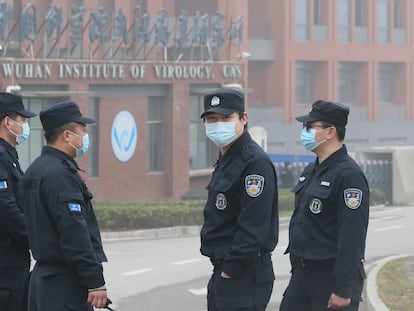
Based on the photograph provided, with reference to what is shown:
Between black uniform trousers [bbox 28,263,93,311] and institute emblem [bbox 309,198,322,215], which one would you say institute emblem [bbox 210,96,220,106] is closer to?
institute emblem [bbox 309,198,322,215]

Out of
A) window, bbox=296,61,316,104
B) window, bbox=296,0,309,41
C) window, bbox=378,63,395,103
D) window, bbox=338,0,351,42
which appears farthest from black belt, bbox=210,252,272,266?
window, bbox=378,63,395,103

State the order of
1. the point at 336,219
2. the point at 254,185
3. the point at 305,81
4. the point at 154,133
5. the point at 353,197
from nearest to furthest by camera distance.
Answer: the point at 254,185 → the point at 353,197 → the point at 336,219 → the point at 154,133 → the point at 305,81

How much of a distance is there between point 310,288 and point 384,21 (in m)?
56.0

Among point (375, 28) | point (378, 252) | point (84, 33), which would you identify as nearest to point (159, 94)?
point (84, 33)

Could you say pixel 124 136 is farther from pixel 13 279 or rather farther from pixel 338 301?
pixel 338 301

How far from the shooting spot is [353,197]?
7758 millimetres

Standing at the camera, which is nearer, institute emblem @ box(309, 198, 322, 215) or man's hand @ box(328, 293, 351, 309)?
man's hand @ box(328, 293, 351, 309)

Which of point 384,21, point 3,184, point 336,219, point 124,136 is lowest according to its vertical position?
point 124,136

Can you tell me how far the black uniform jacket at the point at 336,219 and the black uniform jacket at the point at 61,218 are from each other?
151 centimetres

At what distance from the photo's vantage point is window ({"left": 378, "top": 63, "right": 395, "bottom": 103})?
63312mm

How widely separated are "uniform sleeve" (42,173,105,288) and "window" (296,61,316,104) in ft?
167

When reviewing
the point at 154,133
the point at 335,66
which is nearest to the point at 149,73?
the point at 154,133

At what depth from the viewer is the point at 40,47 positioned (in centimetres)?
3594

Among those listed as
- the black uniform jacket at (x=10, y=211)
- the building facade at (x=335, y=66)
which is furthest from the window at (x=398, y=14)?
the black uniform jacket at (x=10, y=211)
